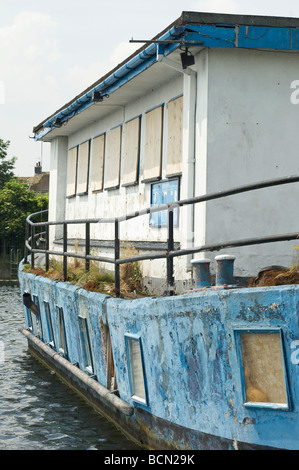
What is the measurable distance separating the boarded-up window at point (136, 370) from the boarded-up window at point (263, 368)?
2.13m

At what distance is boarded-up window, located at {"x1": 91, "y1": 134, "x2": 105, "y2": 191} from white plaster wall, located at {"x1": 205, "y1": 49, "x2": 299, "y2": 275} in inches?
207

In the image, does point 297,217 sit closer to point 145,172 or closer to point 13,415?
point 145,172

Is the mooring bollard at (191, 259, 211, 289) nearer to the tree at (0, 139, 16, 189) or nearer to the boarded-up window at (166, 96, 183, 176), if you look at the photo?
the boarded-up window at (166, 96, 183, 176)

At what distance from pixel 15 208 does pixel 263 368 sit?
168 ft

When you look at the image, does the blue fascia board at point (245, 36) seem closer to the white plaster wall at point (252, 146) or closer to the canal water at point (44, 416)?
the white plaster wall at point (252, 146)

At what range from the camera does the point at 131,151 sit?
41.3 feet

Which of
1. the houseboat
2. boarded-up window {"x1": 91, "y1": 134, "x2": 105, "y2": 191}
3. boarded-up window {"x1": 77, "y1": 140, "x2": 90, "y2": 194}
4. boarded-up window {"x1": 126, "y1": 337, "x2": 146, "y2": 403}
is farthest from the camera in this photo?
boarded-up window {"x1": 77, "y1": 140, "x2": 90, "y2": 194}

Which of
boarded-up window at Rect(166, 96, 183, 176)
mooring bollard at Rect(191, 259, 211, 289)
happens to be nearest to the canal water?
mooring bollard at Rect(191, 259, 211, 289)

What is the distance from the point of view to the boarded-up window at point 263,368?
5703mm

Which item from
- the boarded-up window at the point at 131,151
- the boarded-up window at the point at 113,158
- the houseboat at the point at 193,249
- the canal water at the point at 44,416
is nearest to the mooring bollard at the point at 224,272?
the houseboat at the point at 193,249

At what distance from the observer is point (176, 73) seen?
10625 millimetres

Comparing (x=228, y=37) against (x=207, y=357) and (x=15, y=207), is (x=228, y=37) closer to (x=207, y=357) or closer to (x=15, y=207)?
(x=207, y=357)

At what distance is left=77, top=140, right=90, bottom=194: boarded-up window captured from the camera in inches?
615

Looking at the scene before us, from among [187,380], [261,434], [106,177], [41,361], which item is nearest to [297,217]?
[187,380]
